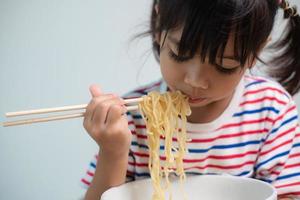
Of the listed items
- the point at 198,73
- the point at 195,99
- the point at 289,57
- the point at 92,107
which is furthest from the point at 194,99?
the point at 289,57

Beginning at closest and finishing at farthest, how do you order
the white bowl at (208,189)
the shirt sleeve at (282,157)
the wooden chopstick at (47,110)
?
1. the wooden chopstick at (47,110)
2. the white bowl at (208,189)
3. the shirt sleeve at (282,157)

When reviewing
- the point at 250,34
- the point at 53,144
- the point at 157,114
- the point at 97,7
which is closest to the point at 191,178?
the point at 157,114

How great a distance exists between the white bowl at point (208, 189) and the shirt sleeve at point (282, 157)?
16 cm

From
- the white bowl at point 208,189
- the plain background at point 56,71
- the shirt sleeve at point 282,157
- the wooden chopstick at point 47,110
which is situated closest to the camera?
the wooden chopstick at point 47,110

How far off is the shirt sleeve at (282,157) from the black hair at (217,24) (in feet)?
0.81

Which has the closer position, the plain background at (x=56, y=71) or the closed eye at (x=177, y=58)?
the closed eye at (x=177, y=58)

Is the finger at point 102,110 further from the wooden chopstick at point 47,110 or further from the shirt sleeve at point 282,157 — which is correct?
the shirt sleeve at point 282,157

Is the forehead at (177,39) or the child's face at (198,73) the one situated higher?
the forehead at (177,39)

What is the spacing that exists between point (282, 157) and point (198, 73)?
0.34 m

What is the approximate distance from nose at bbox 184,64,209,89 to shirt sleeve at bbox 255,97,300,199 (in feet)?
0.95

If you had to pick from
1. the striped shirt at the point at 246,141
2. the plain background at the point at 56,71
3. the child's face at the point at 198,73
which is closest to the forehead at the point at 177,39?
the child's face at the point at 198,73

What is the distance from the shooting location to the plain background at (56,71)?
141cm

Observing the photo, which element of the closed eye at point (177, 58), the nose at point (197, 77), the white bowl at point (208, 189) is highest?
the closed eye at point (177, 58)

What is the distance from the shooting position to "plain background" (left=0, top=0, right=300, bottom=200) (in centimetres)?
141
